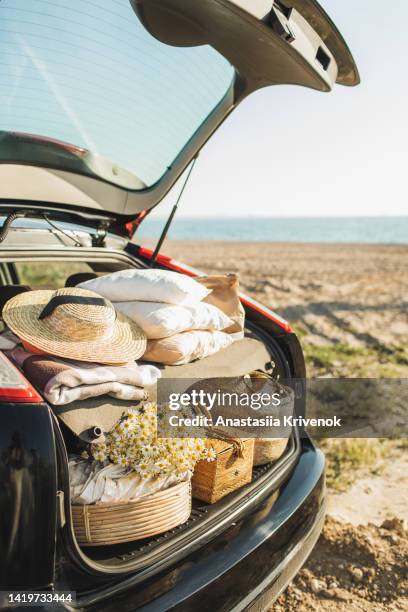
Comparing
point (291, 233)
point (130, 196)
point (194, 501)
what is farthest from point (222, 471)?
point (291, 233)

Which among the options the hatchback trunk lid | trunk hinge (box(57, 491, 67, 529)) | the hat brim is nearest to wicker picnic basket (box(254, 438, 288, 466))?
the hat brim

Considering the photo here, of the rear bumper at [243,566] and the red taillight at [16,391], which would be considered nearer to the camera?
the red taillight at [16,391]

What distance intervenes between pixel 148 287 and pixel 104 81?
38.2 inches

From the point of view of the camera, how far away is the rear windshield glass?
7.79 ft

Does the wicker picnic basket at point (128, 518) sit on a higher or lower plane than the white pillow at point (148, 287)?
lower

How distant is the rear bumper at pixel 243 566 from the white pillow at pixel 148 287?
85cm

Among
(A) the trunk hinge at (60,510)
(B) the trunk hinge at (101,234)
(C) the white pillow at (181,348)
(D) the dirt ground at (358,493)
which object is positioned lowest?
(D) the dirt ground at (358,493)

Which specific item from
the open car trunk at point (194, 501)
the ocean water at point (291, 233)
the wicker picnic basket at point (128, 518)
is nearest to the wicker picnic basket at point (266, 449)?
the open car trunk at point (194, 501)

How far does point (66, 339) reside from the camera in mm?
2027

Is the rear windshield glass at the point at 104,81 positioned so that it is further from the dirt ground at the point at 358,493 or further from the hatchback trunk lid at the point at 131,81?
the dirt ground at the point at 358,493

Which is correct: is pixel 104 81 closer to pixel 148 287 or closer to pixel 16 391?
pixel 148 287

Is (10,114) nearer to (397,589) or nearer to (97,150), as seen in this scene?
(97,150)

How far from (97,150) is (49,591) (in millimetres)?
2019

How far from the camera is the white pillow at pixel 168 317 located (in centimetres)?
231
